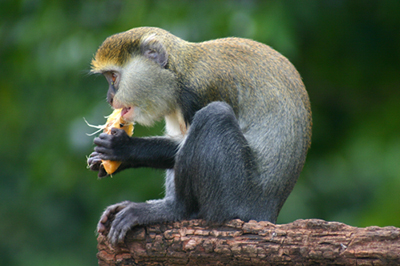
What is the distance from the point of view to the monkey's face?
5.01 m

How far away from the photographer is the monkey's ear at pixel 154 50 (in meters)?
5.05

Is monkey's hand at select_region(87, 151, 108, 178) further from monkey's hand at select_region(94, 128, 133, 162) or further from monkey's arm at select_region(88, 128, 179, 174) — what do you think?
monkey's hand at select_region(94, 128, 133, 162)

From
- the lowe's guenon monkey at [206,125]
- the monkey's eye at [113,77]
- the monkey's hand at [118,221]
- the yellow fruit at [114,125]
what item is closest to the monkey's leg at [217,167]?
the lowe's guenon monkey at [206,125]

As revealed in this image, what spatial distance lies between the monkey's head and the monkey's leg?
68cm

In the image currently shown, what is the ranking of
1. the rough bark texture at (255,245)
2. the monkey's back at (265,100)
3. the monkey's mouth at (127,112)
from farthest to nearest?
1. the monkey's mouth at (127,112)
2. the monkey's back at (265,100)
3. the rough bark texture at (255,245)

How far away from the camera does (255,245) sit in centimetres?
391

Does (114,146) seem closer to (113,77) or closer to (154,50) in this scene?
(113,77)

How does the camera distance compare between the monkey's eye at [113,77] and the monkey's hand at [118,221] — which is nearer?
the monkey's hand at [118,221]

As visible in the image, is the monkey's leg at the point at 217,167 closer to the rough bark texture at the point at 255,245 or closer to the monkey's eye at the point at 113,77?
the rough bark texture at the point at 255,245

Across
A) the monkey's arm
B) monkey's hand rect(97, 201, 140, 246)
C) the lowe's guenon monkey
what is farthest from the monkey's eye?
monkey's hand rect(97, 201, 140, 246)

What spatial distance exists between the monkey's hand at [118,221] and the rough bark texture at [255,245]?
91mm

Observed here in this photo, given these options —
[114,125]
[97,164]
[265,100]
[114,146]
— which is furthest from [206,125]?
[97,164]

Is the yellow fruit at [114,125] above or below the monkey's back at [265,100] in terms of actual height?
below

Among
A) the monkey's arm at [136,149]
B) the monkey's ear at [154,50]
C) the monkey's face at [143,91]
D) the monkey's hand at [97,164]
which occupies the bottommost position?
the monkey's hand at [97,164]
